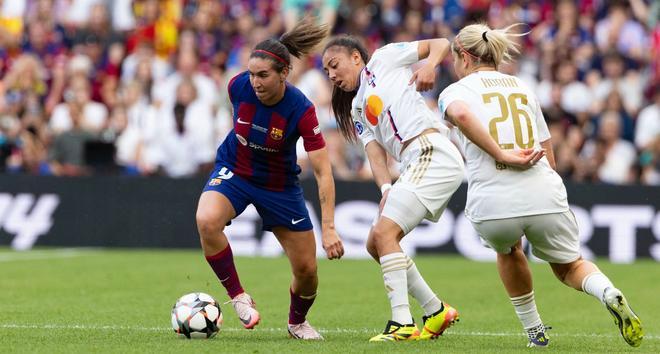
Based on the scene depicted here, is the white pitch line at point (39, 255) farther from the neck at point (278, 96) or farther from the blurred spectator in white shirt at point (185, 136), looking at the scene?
the neck at point (278, 96)

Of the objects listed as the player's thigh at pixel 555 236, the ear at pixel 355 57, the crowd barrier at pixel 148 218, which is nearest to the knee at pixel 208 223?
the ear at pixel 355 57

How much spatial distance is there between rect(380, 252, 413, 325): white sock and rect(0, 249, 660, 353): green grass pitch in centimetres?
22

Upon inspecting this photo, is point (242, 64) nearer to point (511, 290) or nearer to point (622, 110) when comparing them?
point (622, 110)

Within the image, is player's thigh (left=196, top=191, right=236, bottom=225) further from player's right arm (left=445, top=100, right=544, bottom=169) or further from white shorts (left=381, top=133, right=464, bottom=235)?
player's right arm (left=445, top=100, right=544, bottom=169)

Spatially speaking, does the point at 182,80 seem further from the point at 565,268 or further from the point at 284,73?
the point at 565,268

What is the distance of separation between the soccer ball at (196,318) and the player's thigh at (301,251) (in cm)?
A: 66

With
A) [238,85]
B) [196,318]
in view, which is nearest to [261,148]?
[238,85]

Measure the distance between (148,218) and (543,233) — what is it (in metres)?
10.9

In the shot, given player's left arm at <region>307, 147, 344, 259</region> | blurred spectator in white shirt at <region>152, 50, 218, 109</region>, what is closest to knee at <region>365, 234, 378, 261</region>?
player's left arm at <region>307, 147, 344, 259</region>

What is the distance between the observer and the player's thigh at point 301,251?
28.0 ft

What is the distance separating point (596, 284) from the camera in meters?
7.49

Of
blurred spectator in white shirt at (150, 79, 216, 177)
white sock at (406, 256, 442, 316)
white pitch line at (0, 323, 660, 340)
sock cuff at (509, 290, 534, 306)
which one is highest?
sock cuff at (509, 290, 534, 306)

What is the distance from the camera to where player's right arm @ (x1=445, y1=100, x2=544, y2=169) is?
7.46m

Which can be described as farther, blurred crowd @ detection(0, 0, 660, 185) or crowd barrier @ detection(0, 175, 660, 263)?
blurred crowd @ detection(0, 0, 660, 185)
